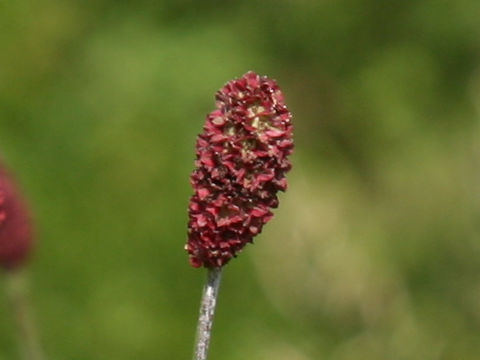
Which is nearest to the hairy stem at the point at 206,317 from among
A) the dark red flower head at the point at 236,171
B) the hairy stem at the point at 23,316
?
the dark red flower head at the point at 236,171

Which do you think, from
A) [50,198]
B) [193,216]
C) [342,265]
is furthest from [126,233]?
[193,216]

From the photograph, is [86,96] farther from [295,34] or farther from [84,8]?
[295,34]

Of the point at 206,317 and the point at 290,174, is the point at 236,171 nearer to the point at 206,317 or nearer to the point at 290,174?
the point at 206,317

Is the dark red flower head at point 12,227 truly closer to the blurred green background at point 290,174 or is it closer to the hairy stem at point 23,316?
the hairy stem at point 23,316

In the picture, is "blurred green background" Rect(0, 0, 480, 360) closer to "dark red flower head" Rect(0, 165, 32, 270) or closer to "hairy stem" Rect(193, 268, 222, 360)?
"dark red flower head" Rect(0, 165, 32, 270)

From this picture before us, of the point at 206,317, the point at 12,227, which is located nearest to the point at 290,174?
the point at 12,227

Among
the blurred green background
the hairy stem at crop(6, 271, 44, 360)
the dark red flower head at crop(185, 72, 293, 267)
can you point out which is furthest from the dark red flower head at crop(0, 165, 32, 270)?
the blurred green background
